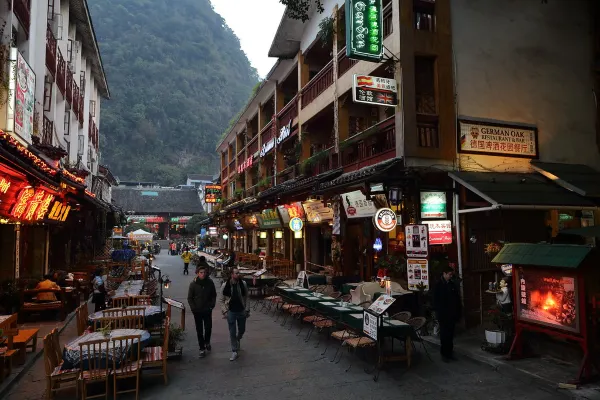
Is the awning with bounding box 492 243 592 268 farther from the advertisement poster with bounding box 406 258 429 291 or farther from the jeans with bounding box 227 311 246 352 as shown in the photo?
the jeans with bounding box 227 311 246 352

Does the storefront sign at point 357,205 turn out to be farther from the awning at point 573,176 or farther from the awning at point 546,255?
the awning at point 546,255

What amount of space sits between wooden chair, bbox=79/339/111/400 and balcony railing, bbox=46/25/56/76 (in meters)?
15.8

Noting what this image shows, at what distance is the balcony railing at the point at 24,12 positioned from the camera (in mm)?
13834

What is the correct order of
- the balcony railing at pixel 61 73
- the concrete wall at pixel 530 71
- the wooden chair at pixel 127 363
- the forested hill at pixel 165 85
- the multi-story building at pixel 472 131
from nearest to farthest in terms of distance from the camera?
the wooden chair at pixel 127 363, the multi-story building at pixel 472 131, the concrete wall at pixel 530 71, the balcony railing at pixel 61 73, the forested hill at pixel 165 85

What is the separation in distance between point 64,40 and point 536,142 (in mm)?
22609

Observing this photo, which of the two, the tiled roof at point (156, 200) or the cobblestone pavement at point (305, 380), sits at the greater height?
the tiled roof at point (156, 200)

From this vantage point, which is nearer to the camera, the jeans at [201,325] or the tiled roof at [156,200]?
the jeans at [201,325]

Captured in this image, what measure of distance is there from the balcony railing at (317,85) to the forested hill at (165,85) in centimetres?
8477

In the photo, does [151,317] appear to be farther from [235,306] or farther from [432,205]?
[432,205]

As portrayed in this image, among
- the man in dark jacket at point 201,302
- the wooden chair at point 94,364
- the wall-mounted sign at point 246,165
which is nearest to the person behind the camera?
the wooden chair at point 94,364

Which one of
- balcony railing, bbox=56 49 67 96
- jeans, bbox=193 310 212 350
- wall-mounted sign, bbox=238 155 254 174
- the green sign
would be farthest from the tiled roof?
jeans, bbox=193 310 212 350

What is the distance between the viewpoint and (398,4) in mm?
12750

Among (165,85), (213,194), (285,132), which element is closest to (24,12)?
(285,132)

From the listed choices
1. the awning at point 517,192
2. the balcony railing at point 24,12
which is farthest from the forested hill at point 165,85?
the awning at point 517,192
